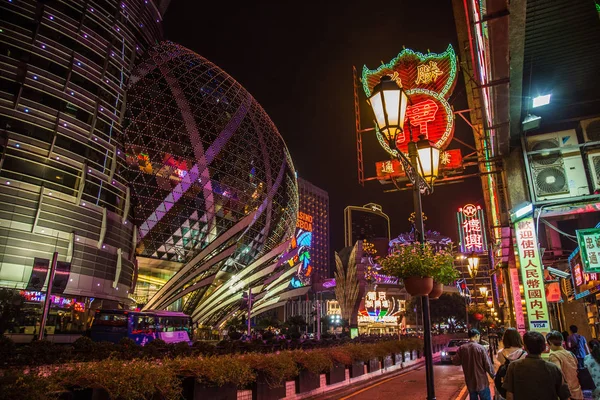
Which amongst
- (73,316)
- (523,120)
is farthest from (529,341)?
(73,316)

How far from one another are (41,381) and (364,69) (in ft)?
60.0

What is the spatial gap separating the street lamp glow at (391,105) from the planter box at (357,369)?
11463 millimetres

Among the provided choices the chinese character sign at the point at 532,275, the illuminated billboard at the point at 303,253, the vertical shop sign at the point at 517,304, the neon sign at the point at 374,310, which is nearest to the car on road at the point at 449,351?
the vertical shop sign at the point at 517,304

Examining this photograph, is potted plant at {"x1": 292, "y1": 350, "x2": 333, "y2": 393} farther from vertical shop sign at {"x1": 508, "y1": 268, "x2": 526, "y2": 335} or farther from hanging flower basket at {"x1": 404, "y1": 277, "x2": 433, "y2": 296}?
vertical shop sign at {"x1": 508, "y1": 268, "x2": 526, "y2": 335}

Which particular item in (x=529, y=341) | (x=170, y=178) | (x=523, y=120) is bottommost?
(x=529, y=341)

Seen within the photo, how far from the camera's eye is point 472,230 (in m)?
33.4

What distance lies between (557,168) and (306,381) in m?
9.35

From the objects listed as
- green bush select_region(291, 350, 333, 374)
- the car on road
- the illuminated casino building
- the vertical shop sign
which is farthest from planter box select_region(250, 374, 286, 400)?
the illuminated casino building

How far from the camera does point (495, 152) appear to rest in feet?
41.6

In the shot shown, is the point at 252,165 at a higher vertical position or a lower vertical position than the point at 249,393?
higher

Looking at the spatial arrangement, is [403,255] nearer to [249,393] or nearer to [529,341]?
[529,341]

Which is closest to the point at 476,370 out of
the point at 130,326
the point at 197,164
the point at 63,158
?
the point at 130,326

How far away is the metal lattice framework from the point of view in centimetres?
5081

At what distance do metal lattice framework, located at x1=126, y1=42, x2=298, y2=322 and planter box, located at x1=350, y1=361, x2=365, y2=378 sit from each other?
40492 mm
